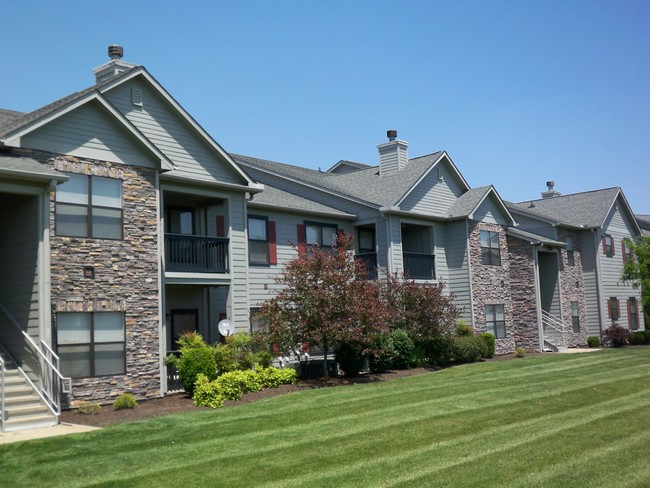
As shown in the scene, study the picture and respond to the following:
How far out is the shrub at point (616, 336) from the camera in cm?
3656

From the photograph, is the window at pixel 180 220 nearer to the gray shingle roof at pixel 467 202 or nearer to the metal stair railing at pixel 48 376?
the metal stair railing at pixel 48 376

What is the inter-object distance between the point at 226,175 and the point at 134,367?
22.8 feet

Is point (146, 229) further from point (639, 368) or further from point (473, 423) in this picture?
point (639, 368)

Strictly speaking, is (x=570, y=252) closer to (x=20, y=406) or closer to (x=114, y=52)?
(x=114, y=52)

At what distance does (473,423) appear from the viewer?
13.3m

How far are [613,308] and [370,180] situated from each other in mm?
17405

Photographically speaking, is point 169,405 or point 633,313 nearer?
point 169,405

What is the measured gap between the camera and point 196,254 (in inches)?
848

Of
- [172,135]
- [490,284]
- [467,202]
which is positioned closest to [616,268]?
[490,284]

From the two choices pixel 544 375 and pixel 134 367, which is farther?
pixel 544 375

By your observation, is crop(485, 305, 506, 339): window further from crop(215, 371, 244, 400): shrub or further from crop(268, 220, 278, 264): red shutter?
crop(215, 371, 244, 400): shrub

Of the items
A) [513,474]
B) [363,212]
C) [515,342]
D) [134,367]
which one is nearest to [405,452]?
[513,474]

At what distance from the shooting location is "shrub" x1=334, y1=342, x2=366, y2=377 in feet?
71.7

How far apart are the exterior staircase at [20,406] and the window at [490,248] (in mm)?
21118
